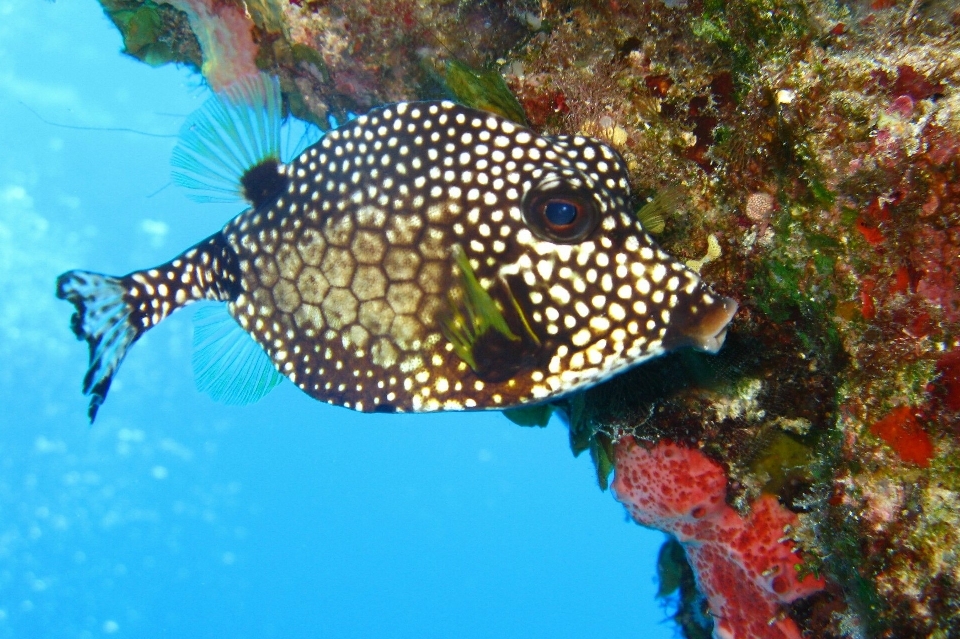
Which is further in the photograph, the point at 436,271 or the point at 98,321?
the point at 98,321

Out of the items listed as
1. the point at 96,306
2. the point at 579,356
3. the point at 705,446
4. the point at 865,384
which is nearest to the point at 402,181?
the point at 579,356

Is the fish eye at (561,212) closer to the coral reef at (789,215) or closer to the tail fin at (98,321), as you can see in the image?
the coral reef at (789,215)

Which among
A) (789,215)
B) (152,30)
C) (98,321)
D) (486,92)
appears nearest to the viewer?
(789,215)

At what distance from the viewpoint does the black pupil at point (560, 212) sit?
105 inches

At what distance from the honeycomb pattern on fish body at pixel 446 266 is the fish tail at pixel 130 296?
461mm

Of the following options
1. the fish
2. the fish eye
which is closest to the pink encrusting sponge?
the fish

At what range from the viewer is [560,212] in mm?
2676

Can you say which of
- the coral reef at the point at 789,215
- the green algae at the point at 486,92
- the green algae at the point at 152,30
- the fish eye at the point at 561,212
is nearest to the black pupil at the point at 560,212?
the fish eye at the point at 561,212

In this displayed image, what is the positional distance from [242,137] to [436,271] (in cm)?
160

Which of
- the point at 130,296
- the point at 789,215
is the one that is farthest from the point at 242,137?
the point at 789,215

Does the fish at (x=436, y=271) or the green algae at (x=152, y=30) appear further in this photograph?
the green algae at (x=152, y=30)

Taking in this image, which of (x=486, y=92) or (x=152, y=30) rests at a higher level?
(x=152, y=30)

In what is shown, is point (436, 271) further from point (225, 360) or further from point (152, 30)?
point (152, 30)

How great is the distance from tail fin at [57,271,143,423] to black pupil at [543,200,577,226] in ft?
8.47
